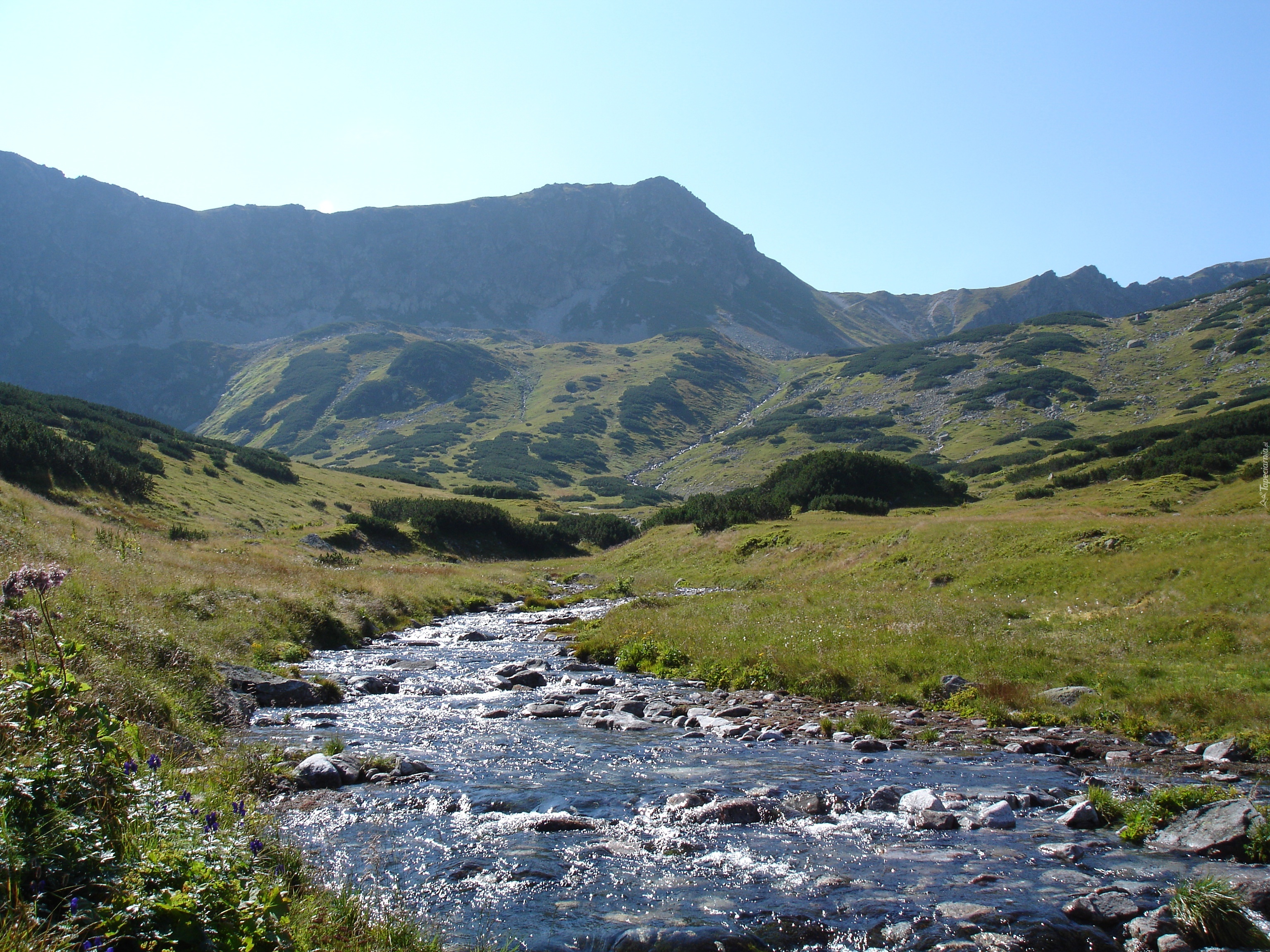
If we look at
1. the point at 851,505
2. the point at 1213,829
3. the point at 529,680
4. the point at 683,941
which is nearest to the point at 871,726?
the point at 1213,829

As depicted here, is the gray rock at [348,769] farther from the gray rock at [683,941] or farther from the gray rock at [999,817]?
the gray rock at [999,817]

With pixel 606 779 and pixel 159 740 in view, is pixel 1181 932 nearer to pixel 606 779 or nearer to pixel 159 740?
pixel 606 779

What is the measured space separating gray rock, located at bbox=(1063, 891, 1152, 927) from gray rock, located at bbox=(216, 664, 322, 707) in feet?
50.0

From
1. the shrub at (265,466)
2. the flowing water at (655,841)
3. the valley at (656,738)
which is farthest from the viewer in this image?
the shrub at (265,466)

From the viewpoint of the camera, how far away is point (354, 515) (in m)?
60.3

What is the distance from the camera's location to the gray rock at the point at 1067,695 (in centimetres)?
1446

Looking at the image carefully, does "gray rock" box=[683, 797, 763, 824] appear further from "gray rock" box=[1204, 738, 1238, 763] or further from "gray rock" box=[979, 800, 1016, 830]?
"gray rock" box=[1204, 738, 1238, 763]

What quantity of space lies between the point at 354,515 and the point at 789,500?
38.0 metres

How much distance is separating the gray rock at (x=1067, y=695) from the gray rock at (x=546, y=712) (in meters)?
10.7

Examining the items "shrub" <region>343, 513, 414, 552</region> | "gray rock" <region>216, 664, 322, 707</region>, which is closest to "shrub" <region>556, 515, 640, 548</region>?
"shrub" <region>343, 513, 414, 552</region>

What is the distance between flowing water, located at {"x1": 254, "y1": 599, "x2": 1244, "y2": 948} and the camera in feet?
24.5

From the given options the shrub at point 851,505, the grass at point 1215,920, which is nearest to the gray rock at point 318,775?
Result: the grass at point 1215,920

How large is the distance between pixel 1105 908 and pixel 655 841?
16.7ft

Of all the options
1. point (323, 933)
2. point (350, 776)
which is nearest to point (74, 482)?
point (350, 776)
